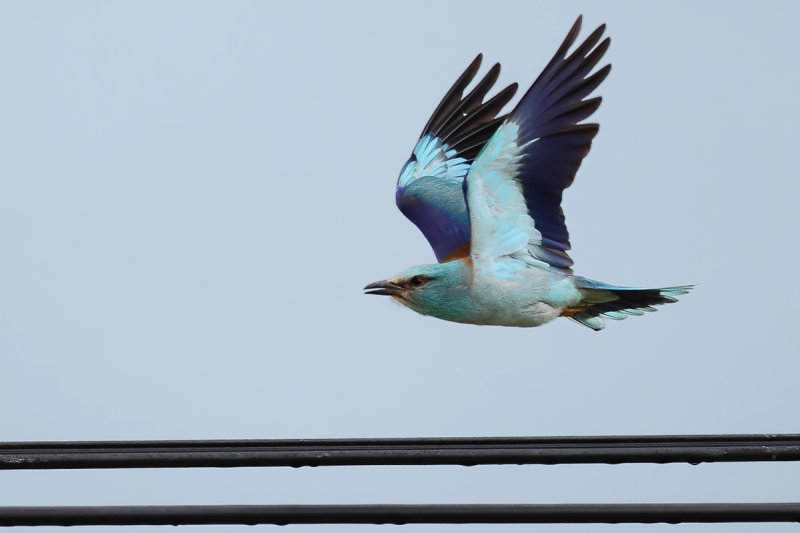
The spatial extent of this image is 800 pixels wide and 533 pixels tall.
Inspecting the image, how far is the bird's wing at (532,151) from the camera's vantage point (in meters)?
8.50

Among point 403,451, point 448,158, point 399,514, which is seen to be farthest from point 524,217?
point 399,514

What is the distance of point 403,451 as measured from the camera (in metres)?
4.51

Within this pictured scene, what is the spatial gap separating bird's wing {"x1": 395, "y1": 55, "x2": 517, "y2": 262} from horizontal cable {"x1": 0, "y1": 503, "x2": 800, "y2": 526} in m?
5.89

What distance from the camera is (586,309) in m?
9.07

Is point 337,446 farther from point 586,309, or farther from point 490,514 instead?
point 586,309

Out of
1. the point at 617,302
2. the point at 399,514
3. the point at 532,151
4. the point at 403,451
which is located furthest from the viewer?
the point at 617,302

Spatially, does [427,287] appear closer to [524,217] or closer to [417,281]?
[417,281]

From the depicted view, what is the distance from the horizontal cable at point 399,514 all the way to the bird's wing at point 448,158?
5.89 m

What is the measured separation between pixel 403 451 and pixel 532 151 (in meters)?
4.34

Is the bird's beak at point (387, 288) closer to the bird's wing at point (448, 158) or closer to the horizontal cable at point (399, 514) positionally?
the bird's wing at point (448, 158)

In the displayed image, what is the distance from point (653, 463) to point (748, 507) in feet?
1.66

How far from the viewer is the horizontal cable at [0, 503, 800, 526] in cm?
399

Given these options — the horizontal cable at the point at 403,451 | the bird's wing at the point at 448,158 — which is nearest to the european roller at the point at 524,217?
the bird's wing at the point at 448,158

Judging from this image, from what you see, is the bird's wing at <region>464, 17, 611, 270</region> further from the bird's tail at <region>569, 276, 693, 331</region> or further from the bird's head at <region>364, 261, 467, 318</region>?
the bird's tail at <region>569, 276, 693, 331</region>
